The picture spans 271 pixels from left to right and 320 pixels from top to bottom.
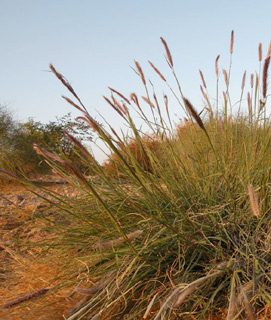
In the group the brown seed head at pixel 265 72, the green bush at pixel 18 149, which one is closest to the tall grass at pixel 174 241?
the brown seed head at pixel 265 72

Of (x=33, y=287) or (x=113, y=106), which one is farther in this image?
(x=33, y=287)

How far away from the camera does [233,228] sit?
66.3 inches

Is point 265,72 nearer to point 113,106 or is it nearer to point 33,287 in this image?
point 113,106

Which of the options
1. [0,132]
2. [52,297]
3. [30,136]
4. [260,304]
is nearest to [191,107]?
[260,304]

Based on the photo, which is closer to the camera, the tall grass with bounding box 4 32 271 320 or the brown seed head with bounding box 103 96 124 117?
the tall grass with bounding box 4 32 271 320

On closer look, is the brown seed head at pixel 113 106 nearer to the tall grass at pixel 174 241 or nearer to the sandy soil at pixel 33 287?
the tall grass at pixel 174 241

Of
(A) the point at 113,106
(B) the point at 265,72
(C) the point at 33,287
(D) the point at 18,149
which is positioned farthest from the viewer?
(D) the point at 18,149

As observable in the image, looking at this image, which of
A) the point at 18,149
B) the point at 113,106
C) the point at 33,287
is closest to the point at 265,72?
the point at 113,106

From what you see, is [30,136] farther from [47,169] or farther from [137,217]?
[137,217]

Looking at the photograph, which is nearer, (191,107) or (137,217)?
(191,107)

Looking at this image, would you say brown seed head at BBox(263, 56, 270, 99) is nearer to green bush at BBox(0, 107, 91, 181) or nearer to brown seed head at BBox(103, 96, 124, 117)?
brown seed head at BBox(103, 96, 124, 117)

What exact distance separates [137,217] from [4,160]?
6.70m

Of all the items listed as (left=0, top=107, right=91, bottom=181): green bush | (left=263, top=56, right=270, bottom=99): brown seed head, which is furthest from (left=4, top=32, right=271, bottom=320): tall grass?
(left=0, top=107, right=91, bottom=181): green bush

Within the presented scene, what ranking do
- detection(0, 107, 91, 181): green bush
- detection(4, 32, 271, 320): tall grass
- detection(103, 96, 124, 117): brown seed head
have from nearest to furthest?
detection(4, 32, 271, 320): tall grass < detection(103, 96, 124, 117): brown seed head < detection(0, 107, 91, 181): green bush
